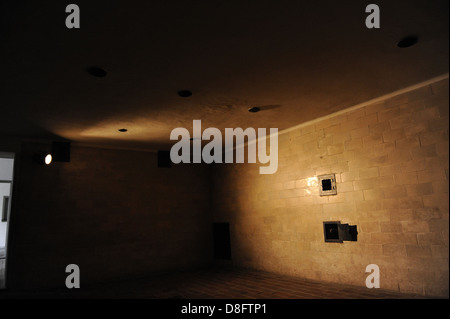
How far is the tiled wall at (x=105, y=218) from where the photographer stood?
5125 mm

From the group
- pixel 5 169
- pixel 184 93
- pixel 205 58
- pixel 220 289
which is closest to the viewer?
pixel 205 58

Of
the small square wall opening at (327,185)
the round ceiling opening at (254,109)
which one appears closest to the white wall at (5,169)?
the round ceiling opening at (254,109)

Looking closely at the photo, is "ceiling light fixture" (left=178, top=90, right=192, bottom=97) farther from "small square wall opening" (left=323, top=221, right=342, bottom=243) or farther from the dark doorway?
the dark doorway

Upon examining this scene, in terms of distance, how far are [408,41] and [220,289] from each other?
14.1 feet

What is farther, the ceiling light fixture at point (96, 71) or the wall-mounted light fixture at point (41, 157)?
the wall-mounted light fixture at point (41, 157)

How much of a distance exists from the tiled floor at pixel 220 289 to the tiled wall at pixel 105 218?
1.53 ft

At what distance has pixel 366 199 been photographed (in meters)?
4.27

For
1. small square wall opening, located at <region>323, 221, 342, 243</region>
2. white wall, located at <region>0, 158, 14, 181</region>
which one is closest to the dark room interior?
small square wall opening, located at <region>323, 221, 342, 243</region>

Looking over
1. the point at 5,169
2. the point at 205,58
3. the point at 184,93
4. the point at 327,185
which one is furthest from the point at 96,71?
the point at 5,169

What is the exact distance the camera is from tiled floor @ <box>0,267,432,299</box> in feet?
13.2

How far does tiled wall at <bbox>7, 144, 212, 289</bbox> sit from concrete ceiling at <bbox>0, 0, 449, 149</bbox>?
138 centimetres

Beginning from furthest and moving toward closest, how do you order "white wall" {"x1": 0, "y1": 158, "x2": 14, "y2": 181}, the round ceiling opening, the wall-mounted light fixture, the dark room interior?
"white wall" {"x1": 0, "y1": 158, "x2": 14, "y2": 181}, the wall-mounted light fixture, the round ceiling opening, the dark room interior

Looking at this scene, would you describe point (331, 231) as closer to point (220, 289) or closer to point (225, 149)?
point (220, 289)

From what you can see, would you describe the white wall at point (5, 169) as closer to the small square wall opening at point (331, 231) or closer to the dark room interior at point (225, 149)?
the dark room interior at point (225, 149)
